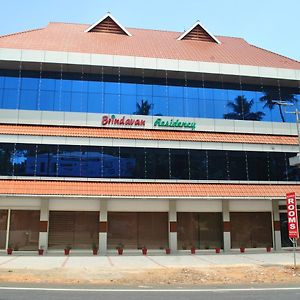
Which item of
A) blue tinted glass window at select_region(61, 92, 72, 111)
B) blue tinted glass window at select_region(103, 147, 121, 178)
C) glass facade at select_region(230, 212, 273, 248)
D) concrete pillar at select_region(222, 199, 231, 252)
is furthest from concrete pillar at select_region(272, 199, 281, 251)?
blue tinted glass window at select_region(61, 92, 72, 111)

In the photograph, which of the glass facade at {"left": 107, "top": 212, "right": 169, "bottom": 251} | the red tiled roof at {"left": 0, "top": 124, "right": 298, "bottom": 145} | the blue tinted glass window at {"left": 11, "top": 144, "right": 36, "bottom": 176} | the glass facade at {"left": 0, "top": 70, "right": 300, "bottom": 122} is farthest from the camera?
the glass facade at {"left": 0, "top": 70, "right": 300, "bottom": 122}

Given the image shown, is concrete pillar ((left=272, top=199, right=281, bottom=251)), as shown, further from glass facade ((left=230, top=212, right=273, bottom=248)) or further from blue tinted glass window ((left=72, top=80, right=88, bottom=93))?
blue tinted glass window ((left=72, top=80, right=88, bottom=93))

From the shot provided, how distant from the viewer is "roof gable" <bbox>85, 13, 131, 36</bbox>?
38.1m

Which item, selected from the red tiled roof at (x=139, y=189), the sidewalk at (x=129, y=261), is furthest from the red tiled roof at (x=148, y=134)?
the sidewalk at (x=129, y=261)

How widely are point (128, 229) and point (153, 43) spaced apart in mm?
17673

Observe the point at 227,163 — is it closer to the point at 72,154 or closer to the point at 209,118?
the point at 209,118

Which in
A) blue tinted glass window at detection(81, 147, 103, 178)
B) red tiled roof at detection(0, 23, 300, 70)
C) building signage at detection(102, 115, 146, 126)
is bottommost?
blue tinted glass window at detection(81, 147, 103, 178)

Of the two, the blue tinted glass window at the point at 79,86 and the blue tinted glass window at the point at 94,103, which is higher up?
the blue tinted glass window at the point at 79,86

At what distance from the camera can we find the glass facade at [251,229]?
104ft

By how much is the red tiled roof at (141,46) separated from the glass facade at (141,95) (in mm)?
2296

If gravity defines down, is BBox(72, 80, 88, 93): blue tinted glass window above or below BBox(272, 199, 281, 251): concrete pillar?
above

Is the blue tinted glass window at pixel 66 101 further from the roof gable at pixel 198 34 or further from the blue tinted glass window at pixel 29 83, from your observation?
the roof gable at pixel 198 34

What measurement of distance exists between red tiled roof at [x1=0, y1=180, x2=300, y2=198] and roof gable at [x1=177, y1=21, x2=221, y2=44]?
52.6ft
